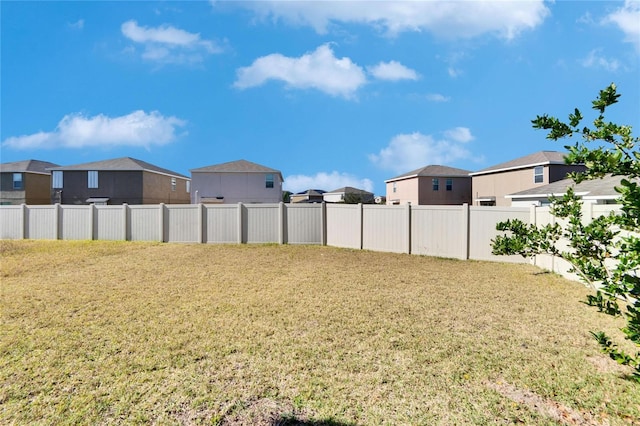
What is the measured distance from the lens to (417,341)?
4.40 meters

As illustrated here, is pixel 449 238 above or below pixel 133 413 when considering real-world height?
above

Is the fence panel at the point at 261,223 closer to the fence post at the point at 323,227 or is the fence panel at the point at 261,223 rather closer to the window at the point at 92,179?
the fence post at the point at 323,227

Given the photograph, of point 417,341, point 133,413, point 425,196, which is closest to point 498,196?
point 425,196

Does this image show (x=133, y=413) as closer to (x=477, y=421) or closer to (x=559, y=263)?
(x=477, y=421)

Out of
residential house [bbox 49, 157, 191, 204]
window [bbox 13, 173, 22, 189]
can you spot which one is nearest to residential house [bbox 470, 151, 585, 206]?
residential house [bbox 49, 157, 191, 204]

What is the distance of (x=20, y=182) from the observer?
2933 centimetres

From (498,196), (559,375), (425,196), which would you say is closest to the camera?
(559,375)

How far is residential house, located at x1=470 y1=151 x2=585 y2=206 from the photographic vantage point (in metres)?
22.4

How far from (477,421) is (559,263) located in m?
7.97

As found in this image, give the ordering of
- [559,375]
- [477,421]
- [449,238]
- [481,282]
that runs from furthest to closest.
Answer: [449,238], [481,282], [559,375], [477,421]

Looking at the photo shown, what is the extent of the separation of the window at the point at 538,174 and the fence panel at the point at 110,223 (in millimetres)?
24801

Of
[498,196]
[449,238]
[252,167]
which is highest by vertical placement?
[252,167]

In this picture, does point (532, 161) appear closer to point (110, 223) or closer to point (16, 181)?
point (110, 223)

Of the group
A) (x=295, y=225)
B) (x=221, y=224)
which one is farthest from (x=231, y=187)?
(x=295, y=225)
